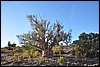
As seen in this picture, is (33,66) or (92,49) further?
(92,49)

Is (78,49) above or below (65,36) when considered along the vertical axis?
below

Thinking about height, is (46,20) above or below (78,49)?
above

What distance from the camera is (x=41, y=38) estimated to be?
60.1ft

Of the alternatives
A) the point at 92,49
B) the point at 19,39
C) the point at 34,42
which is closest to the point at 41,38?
the point at 34,42

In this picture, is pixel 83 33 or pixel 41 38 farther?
pixel 83 33

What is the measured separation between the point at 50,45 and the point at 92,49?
11.9 ft

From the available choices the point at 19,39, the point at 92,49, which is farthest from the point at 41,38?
the point at 92,49

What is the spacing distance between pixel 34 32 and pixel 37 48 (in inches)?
57.8

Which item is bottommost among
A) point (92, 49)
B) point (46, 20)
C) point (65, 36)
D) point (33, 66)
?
point (33, 66)

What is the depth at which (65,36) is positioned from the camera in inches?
746

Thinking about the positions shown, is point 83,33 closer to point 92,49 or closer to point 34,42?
point 92,49

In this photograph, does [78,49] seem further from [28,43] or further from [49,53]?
[28,43]

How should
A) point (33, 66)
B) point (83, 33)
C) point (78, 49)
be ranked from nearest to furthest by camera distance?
point (33, 66) < point (78, 49) < point (83, 33)

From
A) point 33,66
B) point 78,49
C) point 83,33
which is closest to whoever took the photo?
point 33,66
